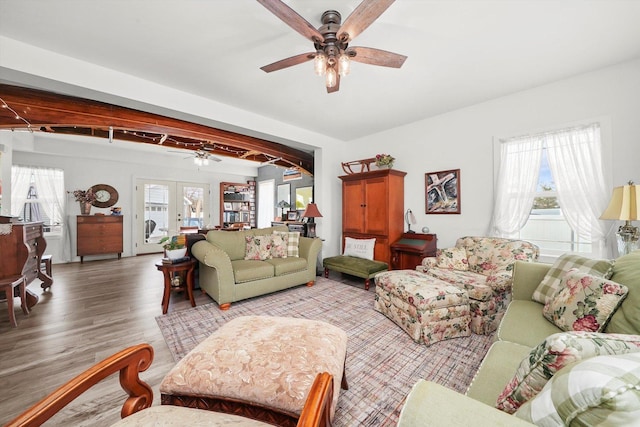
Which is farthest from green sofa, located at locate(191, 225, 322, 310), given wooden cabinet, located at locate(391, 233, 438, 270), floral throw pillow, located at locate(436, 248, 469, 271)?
floral throw pillow, located at locate(436, 248, 469, 271)

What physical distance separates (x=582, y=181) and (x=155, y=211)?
27.8 ft

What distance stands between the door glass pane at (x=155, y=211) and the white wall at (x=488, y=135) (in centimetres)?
507

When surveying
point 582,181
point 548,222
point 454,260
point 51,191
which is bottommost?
point 454,260

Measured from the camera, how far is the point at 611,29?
1.93m

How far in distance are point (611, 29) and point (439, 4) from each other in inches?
62.5

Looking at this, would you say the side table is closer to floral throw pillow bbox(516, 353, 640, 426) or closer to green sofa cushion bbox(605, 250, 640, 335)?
floral throw pillow bbox(516, 353, 640, 426)

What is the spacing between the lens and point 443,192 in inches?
143

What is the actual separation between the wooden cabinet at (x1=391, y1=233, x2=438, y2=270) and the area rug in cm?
84

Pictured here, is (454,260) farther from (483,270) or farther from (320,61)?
(320,61)

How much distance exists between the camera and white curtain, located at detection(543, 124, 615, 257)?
2.48 meters

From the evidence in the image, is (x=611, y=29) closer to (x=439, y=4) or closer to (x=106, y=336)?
(x=439, y=4)

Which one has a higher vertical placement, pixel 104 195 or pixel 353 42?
pixel 353 42

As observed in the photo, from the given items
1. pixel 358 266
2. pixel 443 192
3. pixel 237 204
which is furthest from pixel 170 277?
pixel 237 204

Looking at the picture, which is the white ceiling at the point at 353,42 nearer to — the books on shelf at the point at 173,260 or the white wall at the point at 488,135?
the white wall at the point at 488,135
